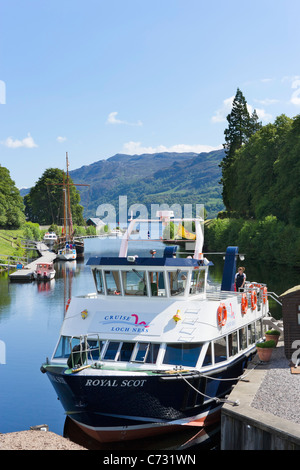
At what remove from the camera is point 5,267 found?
80250 mm

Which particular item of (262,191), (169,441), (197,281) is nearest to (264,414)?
(169,441)

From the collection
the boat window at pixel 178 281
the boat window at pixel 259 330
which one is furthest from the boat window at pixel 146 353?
the boat window at pixel 259 330

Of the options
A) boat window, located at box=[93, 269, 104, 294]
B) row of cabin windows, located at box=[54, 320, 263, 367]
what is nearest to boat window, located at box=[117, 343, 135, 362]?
row of cabin windows, located at box=[54, 320, 263, 367]

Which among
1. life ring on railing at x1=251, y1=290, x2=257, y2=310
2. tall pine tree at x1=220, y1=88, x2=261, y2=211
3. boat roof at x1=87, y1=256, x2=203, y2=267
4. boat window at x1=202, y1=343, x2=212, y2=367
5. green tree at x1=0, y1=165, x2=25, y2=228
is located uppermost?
tall pine tree at x1=220, y1=88, x2=261, y2=211

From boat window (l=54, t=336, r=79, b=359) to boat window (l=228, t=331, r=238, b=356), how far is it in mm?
6423

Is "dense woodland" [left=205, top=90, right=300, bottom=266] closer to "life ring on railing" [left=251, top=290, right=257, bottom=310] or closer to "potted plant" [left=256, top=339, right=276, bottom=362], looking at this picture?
"life ring on railing" [left=251, top=290, right=257, bottom=310]

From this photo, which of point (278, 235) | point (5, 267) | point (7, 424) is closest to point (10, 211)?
point (5, 267)

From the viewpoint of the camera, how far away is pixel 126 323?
67.2 feet

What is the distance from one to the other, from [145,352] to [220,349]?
11.5 ft

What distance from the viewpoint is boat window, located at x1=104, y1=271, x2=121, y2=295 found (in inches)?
856

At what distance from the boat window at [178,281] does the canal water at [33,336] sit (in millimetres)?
7087

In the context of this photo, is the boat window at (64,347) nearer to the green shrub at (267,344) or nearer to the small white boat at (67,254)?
the green shrub at (267,344)
